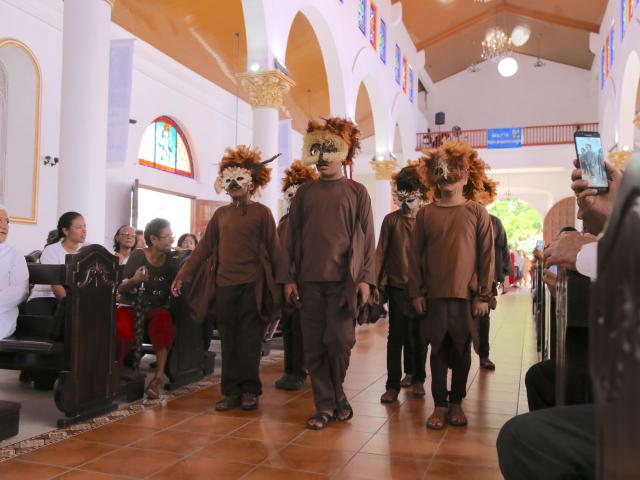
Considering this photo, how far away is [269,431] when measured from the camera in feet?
12.5

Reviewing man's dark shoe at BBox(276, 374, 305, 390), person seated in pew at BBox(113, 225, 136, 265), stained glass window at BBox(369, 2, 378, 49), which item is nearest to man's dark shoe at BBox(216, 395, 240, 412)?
man's dark shoe at BBox(276, 374, 305, 390)

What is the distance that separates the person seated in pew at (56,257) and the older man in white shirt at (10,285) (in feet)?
1.00

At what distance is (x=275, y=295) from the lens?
14.1 ft

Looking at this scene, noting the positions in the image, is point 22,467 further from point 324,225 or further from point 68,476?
point 324,225

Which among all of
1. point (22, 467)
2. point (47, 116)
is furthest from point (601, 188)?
point (47, 116)

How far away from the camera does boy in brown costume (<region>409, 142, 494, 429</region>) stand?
3865 mm

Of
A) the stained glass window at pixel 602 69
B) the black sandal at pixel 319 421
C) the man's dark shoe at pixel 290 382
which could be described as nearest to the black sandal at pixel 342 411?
the black sandal at pixel 319 421

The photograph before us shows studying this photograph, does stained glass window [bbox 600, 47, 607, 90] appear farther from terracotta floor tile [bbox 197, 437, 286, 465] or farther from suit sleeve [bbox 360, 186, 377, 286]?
terracotta floor tile [bbox 197, 437, 286, 465]

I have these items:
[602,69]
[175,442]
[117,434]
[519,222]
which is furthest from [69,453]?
[519,222]

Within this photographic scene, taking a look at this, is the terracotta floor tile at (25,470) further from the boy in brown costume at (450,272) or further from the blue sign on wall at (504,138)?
the blue sign on wall at (504,138)

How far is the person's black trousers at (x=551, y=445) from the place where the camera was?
145 centimetres

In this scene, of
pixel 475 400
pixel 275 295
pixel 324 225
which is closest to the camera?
pixel 324 225

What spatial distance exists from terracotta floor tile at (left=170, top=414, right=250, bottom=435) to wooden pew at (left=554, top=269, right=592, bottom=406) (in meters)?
2.21

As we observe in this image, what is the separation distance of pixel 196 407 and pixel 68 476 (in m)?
1.46
